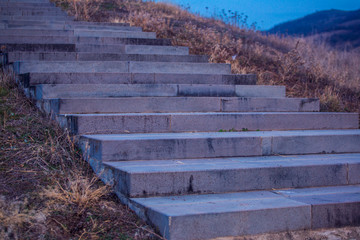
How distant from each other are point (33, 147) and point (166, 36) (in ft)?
21.8

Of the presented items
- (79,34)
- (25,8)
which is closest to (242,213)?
(79,34)

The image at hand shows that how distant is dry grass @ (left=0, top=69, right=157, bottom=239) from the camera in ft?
9.80

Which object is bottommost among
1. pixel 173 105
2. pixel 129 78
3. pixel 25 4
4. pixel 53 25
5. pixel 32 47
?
pixel 173 105

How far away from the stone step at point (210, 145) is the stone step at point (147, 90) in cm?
145

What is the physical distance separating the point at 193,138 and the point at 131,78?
251cm

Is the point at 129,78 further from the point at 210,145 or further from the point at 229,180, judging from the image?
the point at 229,180

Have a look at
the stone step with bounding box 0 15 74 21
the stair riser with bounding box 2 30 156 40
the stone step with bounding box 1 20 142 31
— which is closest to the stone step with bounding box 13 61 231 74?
the stair riser with bounding box 2 30 156 40

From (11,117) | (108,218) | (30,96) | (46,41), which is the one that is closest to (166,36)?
(46,41)

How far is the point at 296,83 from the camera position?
29.0ft

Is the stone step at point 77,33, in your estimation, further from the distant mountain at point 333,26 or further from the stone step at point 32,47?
the distant mountain at point 333,26

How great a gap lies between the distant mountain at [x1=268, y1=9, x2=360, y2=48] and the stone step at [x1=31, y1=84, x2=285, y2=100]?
108 feet

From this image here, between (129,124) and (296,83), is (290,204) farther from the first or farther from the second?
(296,83)

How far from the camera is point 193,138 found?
164 inches

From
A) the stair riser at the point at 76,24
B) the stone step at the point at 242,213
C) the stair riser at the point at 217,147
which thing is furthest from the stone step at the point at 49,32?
the stone step at the point at 242,213
